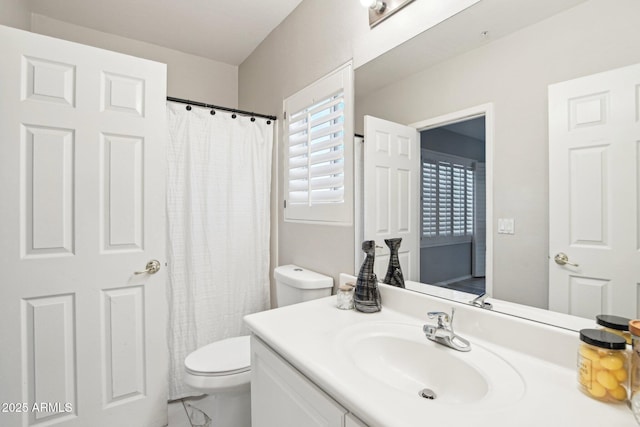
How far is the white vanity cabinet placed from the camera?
0.73 metres

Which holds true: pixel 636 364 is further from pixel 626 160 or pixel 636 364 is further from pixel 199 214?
pixel 199 214

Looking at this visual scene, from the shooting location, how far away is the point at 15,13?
5.25 feet

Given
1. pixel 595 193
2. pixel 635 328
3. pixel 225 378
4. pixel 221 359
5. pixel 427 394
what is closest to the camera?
pixel 635 328

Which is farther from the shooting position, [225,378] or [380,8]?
[225,378]

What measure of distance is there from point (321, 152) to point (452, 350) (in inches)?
44.8

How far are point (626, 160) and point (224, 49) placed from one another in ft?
8.36

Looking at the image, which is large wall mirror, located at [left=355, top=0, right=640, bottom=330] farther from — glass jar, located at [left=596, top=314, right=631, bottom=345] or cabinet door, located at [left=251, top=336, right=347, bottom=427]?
cabinet door, located at [left=251, top=336, right=347, bottom=427]

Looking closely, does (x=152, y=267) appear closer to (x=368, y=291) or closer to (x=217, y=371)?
(x=217, y=371)

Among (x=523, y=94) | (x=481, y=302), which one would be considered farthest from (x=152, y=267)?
(x=523, y=94)

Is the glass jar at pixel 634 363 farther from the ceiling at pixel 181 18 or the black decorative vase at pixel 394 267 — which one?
the ceiling at pixel 181 18

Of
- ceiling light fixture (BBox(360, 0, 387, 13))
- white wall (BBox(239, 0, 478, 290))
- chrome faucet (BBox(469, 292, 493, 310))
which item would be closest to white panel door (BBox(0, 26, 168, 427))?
white wall (BBox(239, 0, 478, 290))

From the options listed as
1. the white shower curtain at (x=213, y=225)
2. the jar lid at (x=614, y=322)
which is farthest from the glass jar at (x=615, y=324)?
the white shower curtain at (x=213, y=225)

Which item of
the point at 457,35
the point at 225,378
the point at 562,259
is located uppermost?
the point at 457,35

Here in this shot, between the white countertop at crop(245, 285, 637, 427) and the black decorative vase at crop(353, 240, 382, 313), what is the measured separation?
0.12 ft
